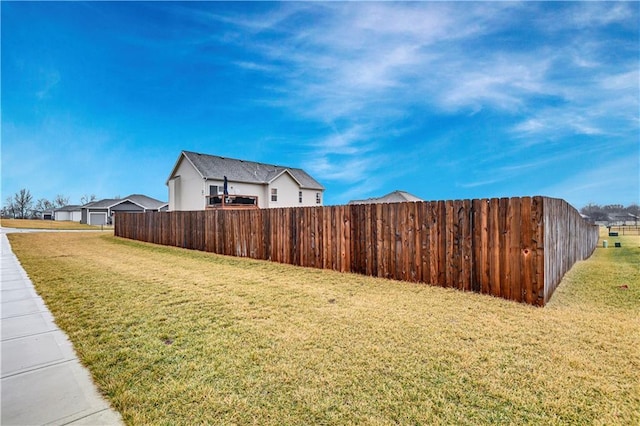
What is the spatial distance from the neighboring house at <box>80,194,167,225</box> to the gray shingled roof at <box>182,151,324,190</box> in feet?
78.8

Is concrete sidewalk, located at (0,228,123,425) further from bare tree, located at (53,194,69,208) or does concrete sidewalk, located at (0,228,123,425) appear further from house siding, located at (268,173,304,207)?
bare tree, located at (53,194,69,208)

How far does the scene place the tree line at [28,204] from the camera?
56.6m

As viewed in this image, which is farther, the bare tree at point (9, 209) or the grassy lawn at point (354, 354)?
the bare tree at point (9, 209)

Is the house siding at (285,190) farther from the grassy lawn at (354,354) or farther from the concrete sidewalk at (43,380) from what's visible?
the concrete sidewalk at (43,380)

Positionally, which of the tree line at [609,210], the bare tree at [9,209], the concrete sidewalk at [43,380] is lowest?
the concrete sidewalk at [43,380]

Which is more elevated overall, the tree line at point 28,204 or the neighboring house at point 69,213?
the tree line at point 28,204

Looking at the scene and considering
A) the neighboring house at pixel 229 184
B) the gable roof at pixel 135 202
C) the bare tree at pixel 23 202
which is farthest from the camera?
the bare tree at pixel 23 202

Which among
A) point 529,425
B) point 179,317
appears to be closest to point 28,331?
point 179,317

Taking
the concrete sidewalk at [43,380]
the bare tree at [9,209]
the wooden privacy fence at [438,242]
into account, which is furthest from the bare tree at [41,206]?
the concrete sidewalk at [43,380]

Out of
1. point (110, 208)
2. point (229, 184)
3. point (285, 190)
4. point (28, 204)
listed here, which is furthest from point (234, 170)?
point (28, 204)

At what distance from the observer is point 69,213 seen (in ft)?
172

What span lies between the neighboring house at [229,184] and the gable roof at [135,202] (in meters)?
22.7

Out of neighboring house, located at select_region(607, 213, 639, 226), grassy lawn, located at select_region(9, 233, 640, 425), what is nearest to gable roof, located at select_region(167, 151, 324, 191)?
grassy lawn, located at select_region(9, 233, 640, 425)

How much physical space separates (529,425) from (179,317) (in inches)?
146
